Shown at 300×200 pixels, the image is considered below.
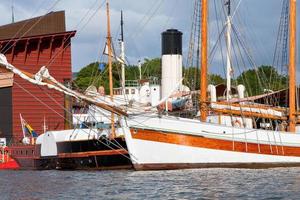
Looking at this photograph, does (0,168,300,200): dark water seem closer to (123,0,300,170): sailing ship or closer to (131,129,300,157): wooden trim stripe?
(123,0,300,170): sailing ship

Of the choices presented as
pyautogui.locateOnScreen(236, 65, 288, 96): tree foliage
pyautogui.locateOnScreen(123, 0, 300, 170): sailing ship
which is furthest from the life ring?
pyautogui.locateOnScreen(236, 65, 288, 96): tree foliage

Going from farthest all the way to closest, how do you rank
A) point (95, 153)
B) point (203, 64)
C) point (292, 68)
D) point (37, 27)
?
point (37, 27)
point (95, 153)
point (292, 68)
point (203, 64)

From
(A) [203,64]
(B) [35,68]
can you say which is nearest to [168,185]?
(A) [203,64]

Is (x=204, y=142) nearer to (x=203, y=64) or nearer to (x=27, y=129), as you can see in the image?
(x=203, y=64)

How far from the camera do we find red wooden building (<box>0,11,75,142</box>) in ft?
190

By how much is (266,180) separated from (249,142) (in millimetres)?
7815

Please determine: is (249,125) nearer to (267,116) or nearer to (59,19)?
(267,116)

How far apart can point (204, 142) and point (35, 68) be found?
25.2 meters

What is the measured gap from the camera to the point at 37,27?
200 ft

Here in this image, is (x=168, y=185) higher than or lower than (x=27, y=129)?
lower

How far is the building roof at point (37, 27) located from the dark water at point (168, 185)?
84.6 feet

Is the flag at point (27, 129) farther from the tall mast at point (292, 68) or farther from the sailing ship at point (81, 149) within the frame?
the tall mast at point (292, 68)

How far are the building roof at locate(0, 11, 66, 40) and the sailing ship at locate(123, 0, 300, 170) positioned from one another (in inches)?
935

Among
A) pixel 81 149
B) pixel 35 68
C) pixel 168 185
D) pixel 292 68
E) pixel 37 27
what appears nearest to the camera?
pixel 168 185
